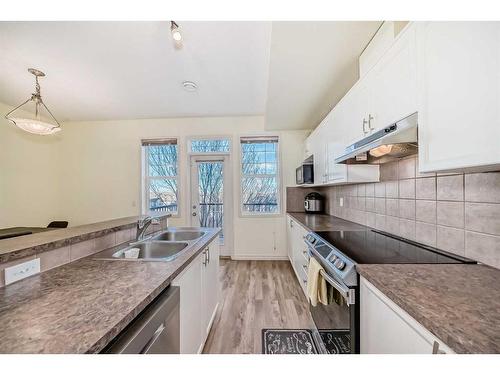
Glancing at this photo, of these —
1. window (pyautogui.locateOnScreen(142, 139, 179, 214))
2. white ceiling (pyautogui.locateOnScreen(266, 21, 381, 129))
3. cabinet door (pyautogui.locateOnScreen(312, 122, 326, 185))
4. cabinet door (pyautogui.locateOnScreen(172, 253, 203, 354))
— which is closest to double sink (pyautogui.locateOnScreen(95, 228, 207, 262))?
cabinet door (pyautogui.locateOnScreen(172, 253, 203, 354))

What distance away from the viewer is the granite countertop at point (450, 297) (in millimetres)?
552

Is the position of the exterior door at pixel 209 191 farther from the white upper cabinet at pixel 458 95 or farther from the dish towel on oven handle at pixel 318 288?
the white upper cabinet at pixel 458 95

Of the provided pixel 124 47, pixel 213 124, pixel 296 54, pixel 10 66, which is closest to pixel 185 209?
pixel 213 124

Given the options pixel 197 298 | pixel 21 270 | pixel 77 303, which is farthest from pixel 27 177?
pixel 77 303

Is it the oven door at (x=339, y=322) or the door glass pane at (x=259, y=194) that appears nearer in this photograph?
the oven door at (x=339, y=322)

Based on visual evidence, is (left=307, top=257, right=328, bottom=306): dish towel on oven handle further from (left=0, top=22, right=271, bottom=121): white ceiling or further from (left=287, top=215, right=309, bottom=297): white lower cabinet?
(left=0, top=22, right=271, bottom=121): white ceiling

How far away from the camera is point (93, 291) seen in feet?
2.73

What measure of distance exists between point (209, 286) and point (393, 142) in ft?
5.48

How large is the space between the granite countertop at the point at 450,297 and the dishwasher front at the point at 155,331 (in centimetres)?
87

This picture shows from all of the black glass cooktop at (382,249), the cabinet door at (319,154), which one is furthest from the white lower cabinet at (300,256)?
the cabinet door at (319,154)

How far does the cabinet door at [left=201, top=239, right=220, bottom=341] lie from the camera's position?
1.65 meters

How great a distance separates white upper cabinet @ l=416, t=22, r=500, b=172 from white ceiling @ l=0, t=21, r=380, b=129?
2.62ft
